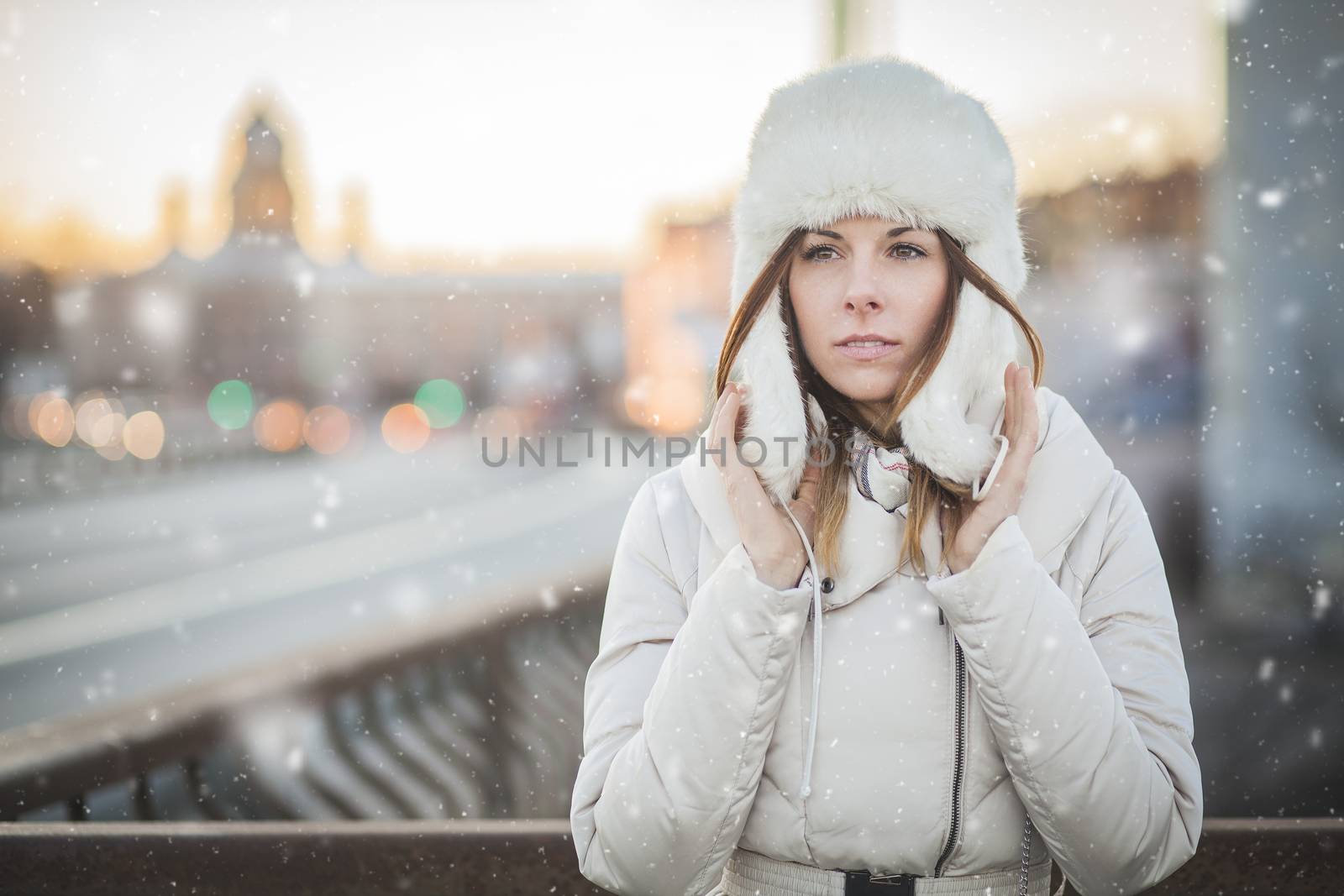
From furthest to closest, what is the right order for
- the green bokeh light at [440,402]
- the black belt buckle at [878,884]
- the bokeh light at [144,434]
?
the green bokeh light at [440,402], the bokeh light at [144,434], the black belt buckle at [878,884]

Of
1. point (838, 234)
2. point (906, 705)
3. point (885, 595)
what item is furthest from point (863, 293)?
point (906, 705)

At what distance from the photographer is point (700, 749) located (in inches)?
49.3

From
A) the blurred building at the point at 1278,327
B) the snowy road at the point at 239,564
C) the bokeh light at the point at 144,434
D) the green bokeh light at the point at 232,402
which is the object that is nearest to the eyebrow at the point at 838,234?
the snowy road at the point at 239,564

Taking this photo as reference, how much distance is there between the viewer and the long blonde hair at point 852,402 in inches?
53.9

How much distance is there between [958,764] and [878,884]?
0.68 feet

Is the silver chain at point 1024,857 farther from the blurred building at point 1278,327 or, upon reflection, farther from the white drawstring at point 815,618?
the blurred building at point 1278,327

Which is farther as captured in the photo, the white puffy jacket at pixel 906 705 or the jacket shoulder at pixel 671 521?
the jacket shoulder at pixel 671 521

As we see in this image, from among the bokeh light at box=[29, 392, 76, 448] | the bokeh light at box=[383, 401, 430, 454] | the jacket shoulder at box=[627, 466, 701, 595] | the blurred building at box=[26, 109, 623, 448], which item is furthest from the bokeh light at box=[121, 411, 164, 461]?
the jacket shoulder at box=[627, 466, 701, 595]

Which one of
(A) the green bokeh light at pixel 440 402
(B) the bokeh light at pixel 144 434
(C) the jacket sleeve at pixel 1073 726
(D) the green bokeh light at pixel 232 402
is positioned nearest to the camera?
(C) the jacket sleeve at pixel 1073 726

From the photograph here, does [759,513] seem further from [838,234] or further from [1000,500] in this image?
[838,234]

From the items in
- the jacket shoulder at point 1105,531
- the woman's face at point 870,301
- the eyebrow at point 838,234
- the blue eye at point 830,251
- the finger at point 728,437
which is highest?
the eyebrow at point 838,234

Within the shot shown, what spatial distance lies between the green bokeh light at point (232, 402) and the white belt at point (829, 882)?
46.9 meters

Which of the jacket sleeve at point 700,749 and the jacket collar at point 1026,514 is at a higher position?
the jacket collar at point 1026,514

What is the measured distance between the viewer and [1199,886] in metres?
2.04
